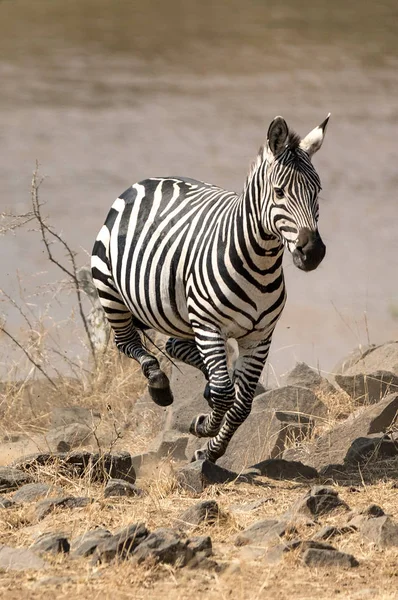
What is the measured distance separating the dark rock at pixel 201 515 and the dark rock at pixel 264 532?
27 centimetres

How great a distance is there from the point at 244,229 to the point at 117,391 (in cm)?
379

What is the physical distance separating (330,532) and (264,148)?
2276 mm

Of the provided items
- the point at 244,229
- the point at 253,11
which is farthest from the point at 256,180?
the point at 253,11

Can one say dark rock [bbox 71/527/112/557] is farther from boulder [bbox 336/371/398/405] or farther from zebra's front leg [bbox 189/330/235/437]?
boulder [bbox 336/371/398/405]

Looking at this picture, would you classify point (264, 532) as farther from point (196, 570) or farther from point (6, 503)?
point (6, 503)

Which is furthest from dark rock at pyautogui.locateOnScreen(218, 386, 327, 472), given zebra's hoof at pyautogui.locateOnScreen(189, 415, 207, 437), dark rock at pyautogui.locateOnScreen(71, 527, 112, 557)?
dark rock at pyautogui.locateOnScreen(71, 527, 112, 557)

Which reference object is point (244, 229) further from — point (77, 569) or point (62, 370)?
point (62, 370)

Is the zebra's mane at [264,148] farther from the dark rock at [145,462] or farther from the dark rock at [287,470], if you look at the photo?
the dark rock at [145,462]

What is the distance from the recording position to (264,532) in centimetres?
555

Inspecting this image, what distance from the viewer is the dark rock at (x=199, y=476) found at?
6.66 meters

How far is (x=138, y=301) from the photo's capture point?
25.0 feet

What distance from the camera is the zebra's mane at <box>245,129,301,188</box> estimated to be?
660 centimetres

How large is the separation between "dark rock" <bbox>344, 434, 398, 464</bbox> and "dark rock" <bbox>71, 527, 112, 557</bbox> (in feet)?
7.41

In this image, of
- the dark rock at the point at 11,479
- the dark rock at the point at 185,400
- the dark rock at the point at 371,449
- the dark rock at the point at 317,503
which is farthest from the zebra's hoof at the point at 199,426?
the dark rock at the point at 317,503
